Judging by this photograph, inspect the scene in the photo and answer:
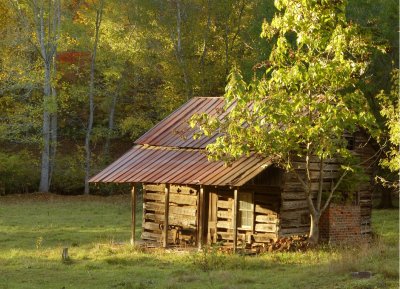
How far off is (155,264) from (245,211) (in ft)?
16.2

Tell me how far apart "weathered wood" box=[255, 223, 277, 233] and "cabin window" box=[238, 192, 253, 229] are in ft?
0.84

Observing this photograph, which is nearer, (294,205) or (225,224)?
(294,205)

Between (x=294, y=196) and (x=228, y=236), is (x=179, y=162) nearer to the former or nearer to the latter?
(x=228, y=236)

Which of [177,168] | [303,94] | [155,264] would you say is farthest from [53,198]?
[303,94]

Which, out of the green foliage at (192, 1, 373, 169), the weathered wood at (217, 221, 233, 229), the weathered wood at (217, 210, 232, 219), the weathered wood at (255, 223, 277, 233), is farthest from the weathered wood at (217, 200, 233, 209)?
the green foliage at (192, 1, 373, 169)

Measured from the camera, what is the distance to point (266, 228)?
26016 millimetres

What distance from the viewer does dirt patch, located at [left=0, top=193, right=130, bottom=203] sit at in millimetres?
45625

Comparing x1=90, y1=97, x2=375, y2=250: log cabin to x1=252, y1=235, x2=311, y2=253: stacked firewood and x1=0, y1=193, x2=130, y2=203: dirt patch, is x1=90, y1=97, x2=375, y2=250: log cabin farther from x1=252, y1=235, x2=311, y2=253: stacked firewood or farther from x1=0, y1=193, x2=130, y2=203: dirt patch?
x1=0, y1=193, x2=130, y2=203: dirt patch

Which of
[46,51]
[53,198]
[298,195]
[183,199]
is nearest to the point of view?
[298,195]

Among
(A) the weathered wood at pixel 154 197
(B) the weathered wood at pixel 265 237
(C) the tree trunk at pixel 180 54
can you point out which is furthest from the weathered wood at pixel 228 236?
(C) the tree trunk at pixel 180 54

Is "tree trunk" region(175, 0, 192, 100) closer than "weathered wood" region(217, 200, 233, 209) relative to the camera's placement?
No

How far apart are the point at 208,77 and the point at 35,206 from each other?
13353 millimetres

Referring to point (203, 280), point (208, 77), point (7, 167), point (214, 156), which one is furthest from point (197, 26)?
point (203, 280)

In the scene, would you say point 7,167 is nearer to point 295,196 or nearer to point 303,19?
point 295,196
